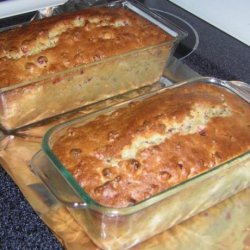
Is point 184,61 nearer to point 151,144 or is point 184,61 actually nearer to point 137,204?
point 151,144

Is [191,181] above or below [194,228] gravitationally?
above

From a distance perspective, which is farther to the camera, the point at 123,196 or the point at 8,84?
the point at 8,84

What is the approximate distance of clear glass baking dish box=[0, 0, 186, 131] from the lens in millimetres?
1255

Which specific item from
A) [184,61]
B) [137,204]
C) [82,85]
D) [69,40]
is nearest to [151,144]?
[137,204]

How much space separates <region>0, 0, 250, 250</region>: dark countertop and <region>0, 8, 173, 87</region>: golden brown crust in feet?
0.75

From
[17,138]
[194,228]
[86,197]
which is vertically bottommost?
[17,138]

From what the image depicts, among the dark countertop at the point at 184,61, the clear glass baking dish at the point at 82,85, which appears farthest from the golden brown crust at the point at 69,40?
the dark countertop at the point at 184,61

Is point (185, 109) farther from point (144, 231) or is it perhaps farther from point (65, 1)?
point (65, 1)

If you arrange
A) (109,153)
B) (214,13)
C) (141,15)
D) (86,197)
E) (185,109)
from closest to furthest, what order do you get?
(86,197) → (109,153) → (185,109) → (141,15) → (214,13)

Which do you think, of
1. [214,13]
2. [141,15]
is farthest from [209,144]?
[214,13]

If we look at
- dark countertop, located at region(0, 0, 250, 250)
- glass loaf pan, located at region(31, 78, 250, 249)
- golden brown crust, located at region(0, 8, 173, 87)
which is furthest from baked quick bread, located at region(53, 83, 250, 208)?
golden brown crust, located at region(0, 8, 173, 87)

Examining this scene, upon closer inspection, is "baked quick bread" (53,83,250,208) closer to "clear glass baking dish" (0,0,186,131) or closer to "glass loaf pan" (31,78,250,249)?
"glass loaf pan" (31,78,250,249)

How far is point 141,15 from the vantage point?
157 centimetres

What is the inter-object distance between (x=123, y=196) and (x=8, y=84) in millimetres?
491
